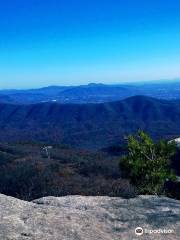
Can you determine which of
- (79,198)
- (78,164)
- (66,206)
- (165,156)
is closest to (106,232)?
(66,206)

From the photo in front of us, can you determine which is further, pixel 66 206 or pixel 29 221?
pixel 66 206

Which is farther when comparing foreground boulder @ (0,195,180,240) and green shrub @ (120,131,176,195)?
green shrub @ (120,131,176,195)

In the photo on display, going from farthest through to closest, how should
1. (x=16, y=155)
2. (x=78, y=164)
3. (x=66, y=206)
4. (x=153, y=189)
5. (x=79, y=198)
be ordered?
(x=16, y=155) < (x=78, y=164) < (x=153, y=189) < (x=79, y=198) < (x=66, y=206)

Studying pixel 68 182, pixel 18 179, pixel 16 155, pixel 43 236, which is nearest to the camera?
pixel 43 236

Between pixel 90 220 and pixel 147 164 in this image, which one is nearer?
pixel 90 220

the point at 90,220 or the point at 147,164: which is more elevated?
the point at 90,220

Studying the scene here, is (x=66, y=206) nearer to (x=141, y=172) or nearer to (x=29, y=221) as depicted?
(x=29, y=221)

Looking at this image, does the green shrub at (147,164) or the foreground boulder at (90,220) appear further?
the green shrub at (147,164)

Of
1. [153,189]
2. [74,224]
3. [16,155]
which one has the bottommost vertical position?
[16,155]
